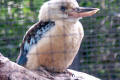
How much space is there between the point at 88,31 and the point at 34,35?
121 cm

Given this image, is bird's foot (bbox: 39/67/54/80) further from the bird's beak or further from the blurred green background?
the blurred green background

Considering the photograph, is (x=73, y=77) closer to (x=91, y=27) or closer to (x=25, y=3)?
(x=91, y=27)

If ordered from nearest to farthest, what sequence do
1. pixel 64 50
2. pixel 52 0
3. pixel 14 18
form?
pixel 64 50, pixel 52 0, pixel 14 18

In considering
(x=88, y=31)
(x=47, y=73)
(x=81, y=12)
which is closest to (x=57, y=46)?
(x=47, y=73)

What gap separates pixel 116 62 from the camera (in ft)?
11.8

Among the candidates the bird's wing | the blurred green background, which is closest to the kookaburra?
the bird's wing

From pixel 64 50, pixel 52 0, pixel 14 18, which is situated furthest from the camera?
pixel 14 18

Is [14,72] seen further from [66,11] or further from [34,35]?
[66,11]

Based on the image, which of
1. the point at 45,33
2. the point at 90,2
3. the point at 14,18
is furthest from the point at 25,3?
the point at 45,33

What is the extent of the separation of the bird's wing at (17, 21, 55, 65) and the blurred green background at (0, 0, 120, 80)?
3.27 feet

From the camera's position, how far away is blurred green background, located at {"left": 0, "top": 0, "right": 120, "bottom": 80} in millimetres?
3441

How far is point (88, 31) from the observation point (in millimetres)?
3463

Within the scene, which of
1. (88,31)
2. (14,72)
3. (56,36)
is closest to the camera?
(14,72)

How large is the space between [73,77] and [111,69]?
127cm
